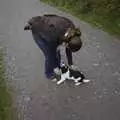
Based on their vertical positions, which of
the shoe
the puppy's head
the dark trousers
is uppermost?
the dark trousers

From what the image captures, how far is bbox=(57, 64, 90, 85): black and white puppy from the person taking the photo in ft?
29.1

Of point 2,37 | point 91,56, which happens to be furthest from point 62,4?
point 91,56

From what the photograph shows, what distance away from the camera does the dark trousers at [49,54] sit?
841 centimetres

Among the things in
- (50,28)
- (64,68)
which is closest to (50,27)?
(50,28)

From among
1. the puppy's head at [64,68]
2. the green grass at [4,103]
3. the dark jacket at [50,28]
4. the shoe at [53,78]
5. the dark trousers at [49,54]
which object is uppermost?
the dark jacket at [50,28]

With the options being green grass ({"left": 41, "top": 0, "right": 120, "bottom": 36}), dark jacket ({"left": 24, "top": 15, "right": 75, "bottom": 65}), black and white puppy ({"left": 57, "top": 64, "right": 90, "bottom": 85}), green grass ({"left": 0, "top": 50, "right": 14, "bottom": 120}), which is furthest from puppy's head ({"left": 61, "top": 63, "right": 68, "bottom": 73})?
green grass ({"left": 41, "top": 0, "right": 120, "bottom": 36})

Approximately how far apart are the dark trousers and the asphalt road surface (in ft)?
0.82

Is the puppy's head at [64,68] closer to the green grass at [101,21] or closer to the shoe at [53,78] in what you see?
the shoe at [53,78]

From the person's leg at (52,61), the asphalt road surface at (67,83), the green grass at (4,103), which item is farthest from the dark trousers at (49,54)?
the green grass at (4,103)

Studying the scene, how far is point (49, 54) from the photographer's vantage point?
8672 mm

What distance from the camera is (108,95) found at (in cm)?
827

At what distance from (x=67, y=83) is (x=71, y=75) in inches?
7.3

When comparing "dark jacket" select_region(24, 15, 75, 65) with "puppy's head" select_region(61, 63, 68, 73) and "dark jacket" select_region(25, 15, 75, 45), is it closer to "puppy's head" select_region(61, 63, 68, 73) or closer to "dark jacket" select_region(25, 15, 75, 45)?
"dark jacket" select_region(25, 15, 75, 45)

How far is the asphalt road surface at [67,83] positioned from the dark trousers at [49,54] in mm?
249
